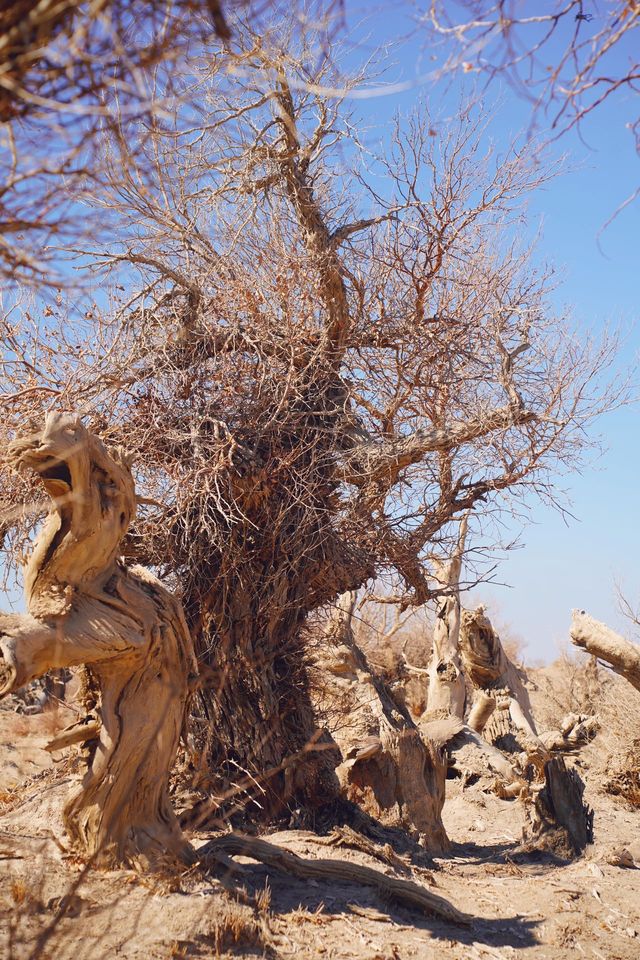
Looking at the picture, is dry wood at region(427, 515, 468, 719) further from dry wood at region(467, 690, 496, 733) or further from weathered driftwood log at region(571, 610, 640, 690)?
weathered driftwood log at region(571, 610, 640, 690)

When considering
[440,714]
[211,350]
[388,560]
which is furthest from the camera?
[440,714]

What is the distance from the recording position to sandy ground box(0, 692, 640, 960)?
456cm

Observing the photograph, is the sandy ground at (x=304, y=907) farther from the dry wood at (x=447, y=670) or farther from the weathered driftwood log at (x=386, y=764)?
the dry wood at (x=447, y=670)

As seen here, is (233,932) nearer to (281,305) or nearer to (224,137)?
(281,305)

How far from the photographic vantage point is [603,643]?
8742 mm

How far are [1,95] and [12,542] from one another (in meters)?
6.02

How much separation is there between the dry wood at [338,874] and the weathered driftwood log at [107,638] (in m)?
0.53

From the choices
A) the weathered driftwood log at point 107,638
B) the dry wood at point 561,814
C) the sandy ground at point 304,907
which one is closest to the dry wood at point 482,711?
the dry wood at point 561,814

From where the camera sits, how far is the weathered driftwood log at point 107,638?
195 inches

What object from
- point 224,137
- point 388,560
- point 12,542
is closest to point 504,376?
point 388,560

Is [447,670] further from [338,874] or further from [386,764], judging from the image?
[338,874]

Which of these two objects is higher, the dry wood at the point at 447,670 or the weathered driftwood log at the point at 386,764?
the dry wood at the point at 447,670

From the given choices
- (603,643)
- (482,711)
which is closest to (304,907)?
(603,643)

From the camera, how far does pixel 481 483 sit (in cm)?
889
